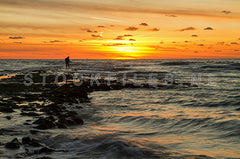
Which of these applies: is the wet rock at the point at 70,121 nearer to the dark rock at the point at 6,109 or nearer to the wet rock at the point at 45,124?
the wet rock at the point at 45,124

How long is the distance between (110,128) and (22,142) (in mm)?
3669

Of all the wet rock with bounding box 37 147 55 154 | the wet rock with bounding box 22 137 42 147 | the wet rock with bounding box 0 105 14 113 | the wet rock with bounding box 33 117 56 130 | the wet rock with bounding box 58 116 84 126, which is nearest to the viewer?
the wet rock with bounding box 37 147 55 154

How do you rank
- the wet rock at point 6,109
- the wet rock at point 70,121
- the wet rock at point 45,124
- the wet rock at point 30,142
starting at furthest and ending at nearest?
the wet rock at point 6,109 < the wet rock at point 70,121 < the wet rock at point 45,124 < the wet rock at point 30,142

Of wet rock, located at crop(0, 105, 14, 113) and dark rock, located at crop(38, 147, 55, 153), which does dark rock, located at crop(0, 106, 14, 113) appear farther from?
dark rock, located at crop(38, 147, 55, 153)

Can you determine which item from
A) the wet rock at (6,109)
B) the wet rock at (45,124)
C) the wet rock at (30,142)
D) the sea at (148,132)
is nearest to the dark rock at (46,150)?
the sea at (148,132)

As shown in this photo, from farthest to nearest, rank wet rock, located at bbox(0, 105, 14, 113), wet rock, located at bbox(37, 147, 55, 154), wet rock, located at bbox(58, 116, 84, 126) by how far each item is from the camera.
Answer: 1. wet rock, located at bbox(0, 105, 14, 113)
2. wet rock, located at bbox(58, 116, 84, 126)
3. wet rock, located at bbox(37, 147, 55, 154)

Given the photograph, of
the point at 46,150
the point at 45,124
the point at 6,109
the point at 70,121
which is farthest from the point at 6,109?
the point at 46,150

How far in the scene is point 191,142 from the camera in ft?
25.9

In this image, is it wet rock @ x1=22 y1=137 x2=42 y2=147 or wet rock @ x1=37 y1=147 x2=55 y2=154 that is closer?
wet rock @ x1=37 y1=147 x2=55 y2=154

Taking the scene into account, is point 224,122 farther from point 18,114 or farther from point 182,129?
point 18,114

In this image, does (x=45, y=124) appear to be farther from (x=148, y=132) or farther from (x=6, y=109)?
(x=148, y=132)

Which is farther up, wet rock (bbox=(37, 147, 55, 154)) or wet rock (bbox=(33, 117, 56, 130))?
wet rock (bbox=(33, 117, 56, 130))

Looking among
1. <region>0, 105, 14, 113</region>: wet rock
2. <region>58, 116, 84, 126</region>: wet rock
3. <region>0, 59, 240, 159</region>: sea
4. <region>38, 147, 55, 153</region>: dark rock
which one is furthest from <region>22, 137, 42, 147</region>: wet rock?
<region>0, 105, 14, 113</region>: wet rock

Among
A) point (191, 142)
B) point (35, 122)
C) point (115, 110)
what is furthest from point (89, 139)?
point (115, 110)
